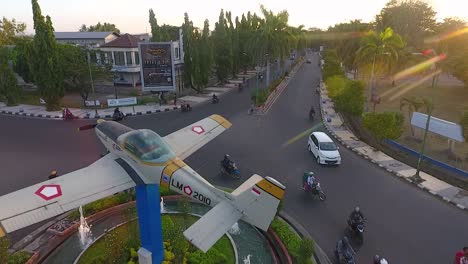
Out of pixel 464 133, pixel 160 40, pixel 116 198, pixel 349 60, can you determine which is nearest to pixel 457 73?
pixel 349 60

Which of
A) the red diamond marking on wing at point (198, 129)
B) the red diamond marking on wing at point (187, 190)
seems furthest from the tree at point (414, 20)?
the red diamond marking on wing at point (187, 190)

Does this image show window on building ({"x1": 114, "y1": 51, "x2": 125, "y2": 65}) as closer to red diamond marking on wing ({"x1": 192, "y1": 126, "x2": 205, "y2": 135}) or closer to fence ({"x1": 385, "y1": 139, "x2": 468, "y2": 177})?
red diamond marking on wing ({"x1": 192, "y1": 126, "x2": 205, "y2": 135})

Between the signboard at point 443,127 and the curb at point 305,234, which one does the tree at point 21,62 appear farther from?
the signboard at point 443,127

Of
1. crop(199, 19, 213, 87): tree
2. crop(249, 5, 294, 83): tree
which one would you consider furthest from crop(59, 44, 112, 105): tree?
crop(249, 5, 294, 83): tree

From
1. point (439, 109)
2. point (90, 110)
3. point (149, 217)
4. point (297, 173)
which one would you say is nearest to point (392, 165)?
point (297, 173)

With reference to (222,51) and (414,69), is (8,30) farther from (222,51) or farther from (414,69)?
(414,69)

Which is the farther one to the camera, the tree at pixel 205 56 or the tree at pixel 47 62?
the tree at pixel 205 56
